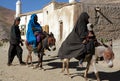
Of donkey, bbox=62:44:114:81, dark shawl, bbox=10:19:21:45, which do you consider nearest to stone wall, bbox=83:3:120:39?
dark shawl, bbox=10:19:21:45

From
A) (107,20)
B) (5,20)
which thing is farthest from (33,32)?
(5,20)

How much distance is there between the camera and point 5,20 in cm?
5534

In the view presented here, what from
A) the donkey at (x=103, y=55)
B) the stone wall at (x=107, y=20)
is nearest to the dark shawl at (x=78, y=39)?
the donkey at (x=103, y=55)

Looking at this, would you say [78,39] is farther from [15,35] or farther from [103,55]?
[15,35]

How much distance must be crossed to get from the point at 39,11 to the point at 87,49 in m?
24.8

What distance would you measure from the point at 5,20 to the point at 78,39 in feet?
154

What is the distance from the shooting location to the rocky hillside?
1600 inches

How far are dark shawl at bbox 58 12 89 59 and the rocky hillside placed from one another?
98.5ft

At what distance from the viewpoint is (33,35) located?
38.4 ft

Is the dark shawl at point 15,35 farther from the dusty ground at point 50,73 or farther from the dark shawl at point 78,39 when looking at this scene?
the dark shawl at point 78,39

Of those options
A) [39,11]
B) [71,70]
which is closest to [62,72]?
[71,70]

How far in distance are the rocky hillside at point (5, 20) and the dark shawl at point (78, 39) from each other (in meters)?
30.0

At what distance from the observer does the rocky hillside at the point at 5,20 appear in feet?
133

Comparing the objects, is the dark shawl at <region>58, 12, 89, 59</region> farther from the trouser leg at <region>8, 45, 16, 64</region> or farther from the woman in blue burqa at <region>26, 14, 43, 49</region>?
the trouser leg at <region>8, 45, 16, 64</region>
